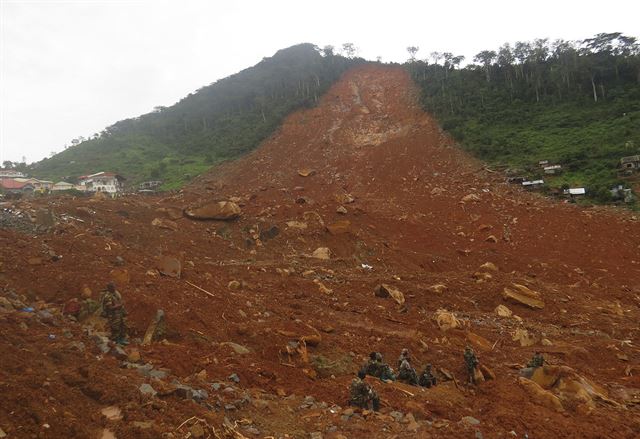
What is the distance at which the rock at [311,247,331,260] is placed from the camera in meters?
13.3

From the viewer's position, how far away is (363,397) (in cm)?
510

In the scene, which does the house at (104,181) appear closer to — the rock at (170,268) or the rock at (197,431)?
the rock at (170,268)

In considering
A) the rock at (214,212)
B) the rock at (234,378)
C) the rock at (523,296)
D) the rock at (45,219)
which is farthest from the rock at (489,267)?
the rock at (45,219)

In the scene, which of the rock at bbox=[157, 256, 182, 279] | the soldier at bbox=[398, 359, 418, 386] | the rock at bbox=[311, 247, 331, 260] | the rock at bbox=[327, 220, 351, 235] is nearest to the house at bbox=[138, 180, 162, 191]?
the rock at bbox=[327, 220, 351, 235]

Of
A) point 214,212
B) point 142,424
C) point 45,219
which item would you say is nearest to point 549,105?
point 214,212

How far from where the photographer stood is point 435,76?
37.3m

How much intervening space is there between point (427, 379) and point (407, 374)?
0.30 m

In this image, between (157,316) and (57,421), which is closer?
(57,421)

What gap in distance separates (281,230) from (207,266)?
4074mm

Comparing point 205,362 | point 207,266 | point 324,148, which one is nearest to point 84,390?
point 205,362

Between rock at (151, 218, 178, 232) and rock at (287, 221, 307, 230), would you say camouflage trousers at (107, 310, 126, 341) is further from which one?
rock at (287, 221, 307, 230)

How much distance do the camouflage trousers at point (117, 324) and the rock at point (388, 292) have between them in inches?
239

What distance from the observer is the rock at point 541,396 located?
5.53 m

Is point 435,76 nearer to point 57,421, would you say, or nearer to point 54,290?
point 54,290
